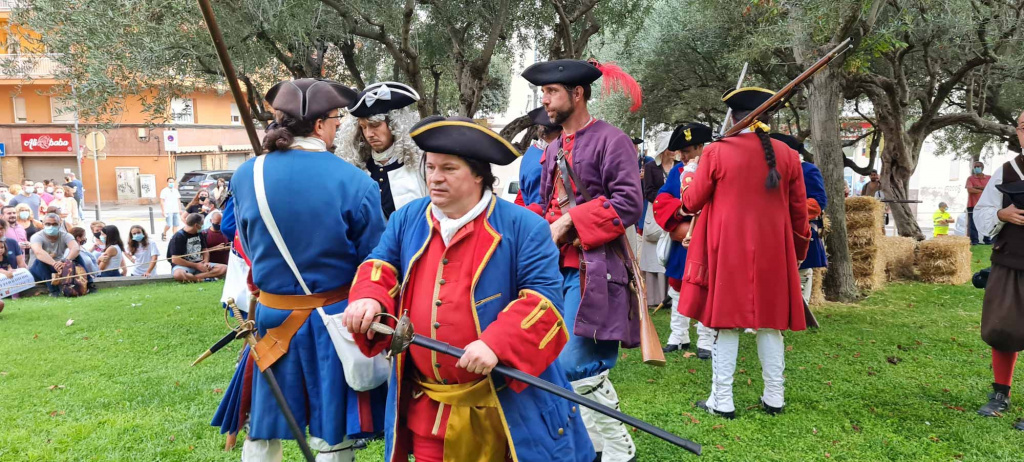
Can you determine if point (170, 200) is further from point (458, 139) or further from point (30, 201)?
point (458, 139)

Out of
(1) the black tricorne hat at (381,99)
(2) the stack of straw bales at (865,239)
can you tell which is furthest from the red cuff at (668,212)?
(2) the stack of straw bales at (865,239)

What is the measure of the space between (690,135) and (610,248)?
9.86 feet

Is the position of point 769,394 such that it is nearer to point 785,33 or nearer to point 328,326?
point 328,326

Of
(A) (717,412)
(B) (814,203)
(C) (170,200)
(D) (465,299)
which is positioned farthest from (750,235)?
(C) (170,200)

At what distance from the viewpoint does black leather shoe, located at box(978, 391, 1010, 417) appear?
4.85 metres

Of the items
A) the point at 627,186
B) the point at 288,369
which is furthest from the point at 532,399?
the point at 627,186

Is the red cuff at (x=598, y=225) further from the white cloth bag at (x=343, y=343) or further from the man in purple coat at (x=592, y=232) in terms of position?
the white cloth bag at (x=343, y=343)

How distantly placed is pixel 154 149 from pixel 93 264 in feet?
82.8

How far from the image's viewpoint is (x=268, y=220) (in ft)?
9.40

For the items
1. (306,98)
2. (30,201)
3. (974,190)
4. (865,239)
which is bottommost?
(865,239)

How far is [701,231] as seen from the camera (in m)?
4.88

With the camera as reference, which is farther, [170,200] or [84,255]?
[170,200]

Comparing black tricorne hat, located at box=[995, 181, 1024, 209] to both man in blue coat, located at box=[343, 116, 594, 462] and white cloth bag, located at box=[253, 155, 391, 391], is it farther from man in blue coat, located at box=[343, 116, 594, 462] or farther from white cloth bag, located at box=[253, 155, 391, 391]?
white cloth bag, located at box=[253, 155, 391, 391]

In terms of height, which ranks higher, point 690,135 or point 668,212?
point 690,135
